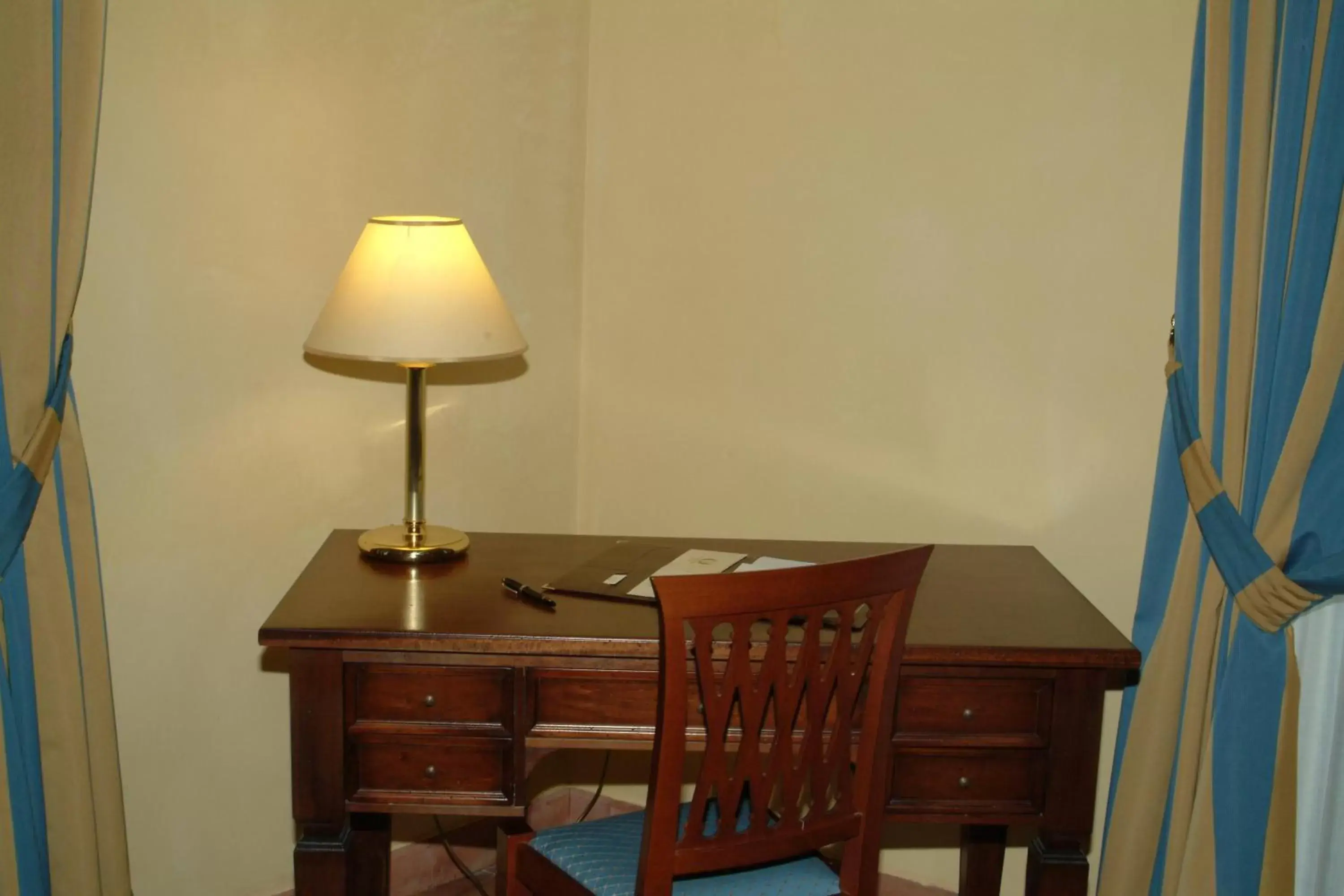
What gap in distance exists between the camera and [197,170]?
2.30 metres

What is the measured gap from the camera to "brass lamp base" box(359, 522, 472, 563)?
226 cm

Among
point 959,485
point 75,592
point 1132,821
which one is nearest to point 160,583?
point 75,592

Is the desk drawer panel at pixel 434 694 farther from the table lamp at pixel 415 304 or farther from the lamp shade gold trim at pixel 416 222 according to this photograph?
the lamp shade gold trim at pixel 416 222

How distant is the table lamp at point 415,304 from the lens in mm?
2111

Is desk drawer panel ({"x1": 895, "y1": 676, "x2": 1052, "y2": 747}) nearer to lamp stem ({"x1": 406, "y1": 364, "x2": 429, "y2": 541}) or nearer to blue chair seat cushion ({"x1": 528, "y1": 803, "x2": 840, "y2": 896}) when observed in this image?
blue chair seat cushion ({"x1": 528, "y1": 803, "x2": 840, "y2": 896})

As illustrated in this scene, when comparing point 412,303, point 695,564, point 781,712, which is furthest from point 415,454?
point 781,712

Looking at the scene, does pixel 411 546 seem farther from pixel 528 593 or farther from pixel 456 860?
pixel 456 860

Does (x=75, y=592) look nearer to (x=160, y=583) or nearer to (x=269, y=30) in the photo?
(x=160, y=583)

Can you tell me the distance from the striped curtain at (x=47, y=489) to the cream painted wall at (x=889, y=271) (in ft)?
3.65

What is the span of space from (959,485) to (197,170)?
150cm

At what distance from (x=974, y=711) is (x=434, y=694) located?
799 millimetres

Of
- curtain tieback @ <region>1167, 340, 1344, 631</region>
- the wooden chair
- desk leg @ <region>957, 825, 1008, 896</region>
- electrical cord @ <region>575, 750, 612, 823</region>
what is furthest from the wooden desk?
electrical cord @ <region>575, 750, 612, 823</region>

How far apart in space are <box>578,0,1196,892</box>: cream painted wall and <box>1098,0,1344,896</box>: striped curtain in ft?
0.62

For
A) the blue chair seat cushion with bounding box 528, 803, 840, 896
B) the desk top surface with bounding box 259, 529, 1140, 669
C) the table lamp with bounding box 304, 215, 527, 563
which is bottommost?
the blue chair seat cushion with bounding box 528, 803, 840, 896
